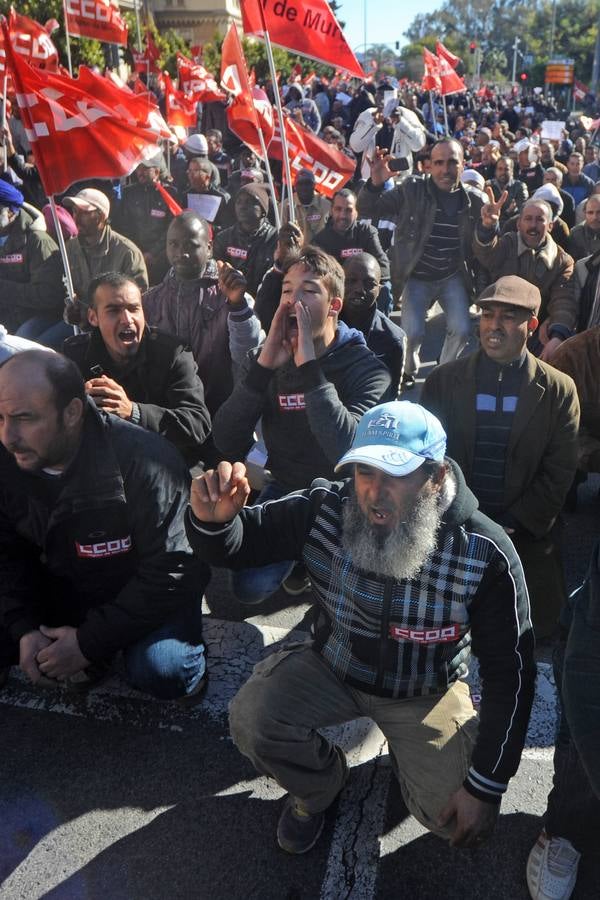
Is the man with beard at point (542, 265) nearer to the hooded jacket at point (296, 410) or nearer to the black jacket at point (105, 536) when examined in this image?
the hooded jacket at point (296, 410)

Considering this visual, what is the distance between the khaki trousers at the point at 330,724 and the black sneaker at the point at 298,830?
43mm

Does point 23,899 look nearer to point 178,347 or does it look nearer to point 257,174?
point 178,347

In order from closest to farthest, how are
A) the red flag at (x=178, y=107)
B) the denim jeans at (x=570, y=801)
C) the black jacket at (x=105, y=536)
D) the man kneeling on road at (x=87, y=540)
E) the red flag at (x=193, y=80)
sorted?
1. the denim jeans at (x=570, y=801)
2. the man kneeling on road at (x=87, y=540)
3. the black jacket at (x=105, y=536)
4. the red flag at (x=178, y=107)
5. the red flag at (x=193, y=80)

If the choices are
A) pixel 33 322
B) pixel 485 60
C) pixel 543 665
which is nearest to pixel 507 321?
pixel 543 665

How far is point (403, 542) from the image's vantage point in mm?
2348

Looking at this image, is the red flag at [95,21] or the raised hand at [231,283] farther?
the red flag at [95,21]

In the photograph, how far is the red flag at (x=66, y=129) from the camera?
482 cm

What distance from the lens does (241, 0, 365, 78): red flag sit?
592 cm

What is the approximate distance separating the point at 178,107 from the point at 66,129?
6471 millimetres

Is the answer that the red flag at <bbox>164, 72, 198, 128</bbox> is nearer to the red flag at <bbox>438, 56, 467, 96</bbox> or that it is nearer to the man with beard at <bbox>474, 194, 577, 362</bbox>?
the red flag at <bbox>438, 56, 467, 96</bbox>

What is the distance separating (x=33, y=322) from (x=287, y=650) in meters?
4.13

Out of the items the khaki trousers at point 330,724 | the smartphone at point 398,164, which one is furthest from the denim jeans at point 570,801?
the smartphone at point 398,164

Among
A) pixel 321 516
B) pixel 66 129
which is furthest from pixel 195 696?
pixel 66 129

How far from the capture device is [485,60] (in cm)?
9494
